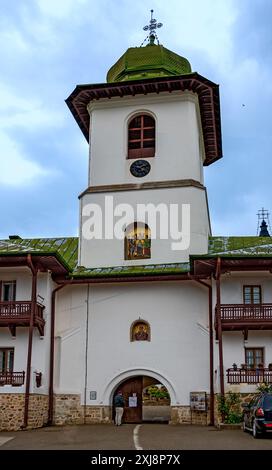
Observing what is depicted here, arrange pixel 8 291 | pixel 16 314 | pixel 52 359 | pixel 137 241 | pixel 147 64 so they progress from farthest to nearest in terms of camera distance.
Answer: pixel 147 64, pixel 137 241, pixel 8 291, pixel 52 359, pixel 16 314

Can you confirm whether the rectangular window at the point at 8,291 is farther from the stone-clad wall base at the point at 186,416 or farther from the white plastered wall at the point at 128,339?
the stone-clad wall base at the point at 186,416

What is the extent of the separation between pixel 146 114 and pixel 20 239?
27.4 feet

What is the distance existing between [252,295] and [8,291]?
9.64m

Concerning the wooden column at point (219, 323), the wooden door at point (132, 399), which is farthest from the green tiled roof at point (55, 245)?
the wooden column at point (219, 323)

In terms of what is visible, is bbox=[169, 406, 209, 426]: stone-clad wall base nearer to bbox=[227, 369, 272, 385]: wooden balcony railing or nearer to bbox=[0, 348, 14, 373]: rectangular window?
bbox=[227, 369, 272, 385]: wooden balcony railing

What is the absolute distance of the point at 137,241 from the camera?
28.8 metres

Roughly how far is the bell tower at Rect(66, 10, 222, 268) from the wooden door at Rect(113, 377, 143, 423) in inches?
193

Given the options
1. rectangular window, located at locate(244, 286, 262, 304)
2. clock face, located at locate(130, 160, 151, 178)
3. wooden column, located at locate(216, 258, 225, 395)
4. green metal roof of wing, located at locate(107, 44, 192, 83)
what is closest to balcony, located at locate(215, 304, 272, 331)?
wooden column, located at locate(216, 258, 225, 395)

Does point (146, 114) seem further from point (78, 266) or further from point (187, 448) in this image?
point (187, 448)

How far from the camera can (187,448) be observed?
15.5 m

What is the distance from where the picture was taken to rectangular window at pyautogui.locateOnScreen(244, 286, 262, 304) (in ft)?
84.2

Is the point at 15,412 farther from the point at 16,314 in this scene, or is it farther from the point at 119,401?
the point at 119,401

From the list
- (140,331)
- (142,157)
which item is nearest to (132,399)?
(140,331)

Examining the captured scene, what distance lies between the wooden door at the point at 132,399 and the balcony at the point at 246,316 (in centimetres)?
467
